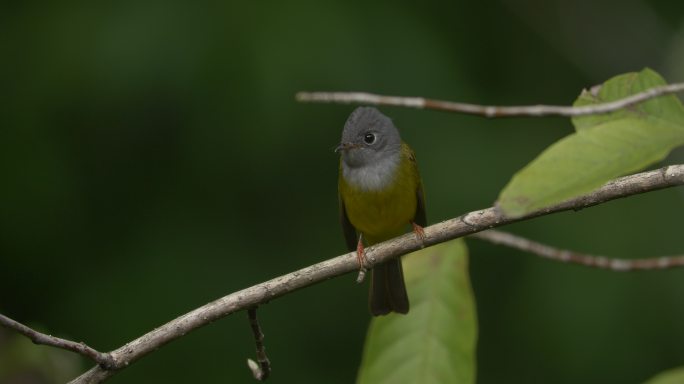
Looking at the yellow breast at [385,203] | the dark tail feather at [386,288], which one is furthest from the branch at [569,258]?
the yellow breast at [385,203]

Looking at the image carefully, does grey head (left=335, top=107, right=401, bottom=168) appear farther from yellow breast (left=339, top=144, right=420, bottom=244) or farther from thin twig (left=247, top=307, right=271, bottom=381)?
thin twig (left=247, top=307, right=271, bottom=381)

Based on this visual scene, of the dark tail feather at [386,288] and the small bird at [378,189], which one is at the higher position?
the small bird at [378,189]

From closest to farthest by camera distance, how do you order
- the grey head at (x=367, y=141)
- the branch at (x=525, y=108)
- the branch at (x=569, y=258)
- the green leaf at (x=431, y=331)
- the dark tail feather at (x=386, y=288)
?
the branch at (x=525, y=108) → the green leaf at (x=431, y=331) → the branch at (x=569, y=258) → the dark tail feather at (x=386, y=288) → the grey head at (x=367, y=141)

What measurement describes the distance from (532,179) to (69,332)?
473cm

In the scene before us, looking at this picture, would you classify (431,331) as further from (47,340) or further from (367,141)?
(367,141)

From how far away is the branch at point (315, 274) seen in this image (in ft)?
7.39

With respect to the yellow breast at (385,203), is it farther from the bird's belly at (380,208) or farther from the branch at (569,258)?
the branch at (569,258)

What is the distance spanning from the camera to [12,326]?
1969 millimetres

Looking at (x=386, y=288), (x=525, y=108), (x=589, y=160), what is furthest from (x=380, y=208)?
(x=589, y=160)

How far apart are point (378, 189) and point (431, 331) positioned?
5.33ft

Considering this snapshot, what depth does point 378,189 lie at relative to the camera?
3.92 m

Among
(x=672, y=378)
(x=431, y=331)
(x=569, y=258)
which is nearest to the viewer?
(x=672, y=378)

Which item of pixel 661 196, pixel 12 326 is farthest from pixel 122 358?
pixel 661 196

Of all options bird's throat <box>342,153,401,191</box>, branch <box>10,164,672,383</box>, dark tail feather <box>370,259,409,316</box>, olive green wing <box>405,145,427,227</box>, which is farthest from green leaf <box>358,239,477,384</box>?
olive green wing <box>405,145,427,227</box>
